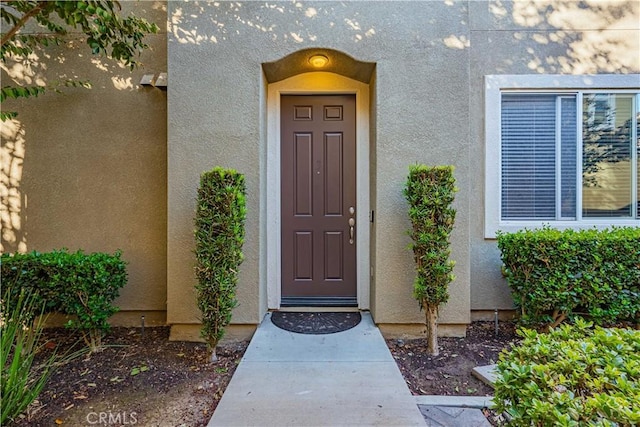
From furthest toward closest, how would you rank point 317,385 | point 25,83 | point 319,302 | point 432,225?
point 319,302 → point 25,83 → point 432,225 → point 317,385

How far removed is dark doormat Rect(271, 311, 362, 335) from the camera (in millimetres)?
3561

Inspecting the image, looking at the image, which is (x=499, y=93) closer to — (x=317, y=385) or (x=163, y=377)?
(x=317, y=385)

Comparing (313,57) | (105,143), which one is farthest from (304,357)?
(105,143)

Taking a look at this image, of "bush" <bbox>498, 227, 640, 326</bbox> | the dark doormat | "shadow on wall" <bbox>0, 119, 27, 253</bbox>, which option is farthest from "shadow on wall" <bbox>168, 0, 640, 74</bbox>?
"shadow on wall" <bbox>0, 119, 27, 253</bbox>

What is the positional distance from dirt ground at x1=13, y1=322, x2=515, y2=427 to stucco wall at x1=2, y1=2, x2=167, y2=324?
1.19 meters

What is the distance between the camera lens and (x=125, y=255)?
157 inches

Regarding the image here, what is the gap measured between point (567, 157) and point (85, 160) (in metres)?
5.96

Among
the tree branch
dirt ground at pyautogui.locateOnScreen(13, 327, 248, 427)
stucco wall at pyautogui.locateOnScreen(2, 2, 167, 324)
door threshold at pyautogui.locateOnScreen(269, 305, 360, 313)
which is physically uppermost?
the tree branch

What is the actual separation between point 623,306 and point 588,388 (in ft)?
9.03

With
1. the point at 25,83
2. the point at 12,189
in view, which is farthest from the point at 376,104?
the point at 12,189

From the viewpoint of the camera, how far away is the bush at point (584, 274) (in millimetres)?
3346

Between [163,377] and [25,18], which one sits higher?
[25,18]
